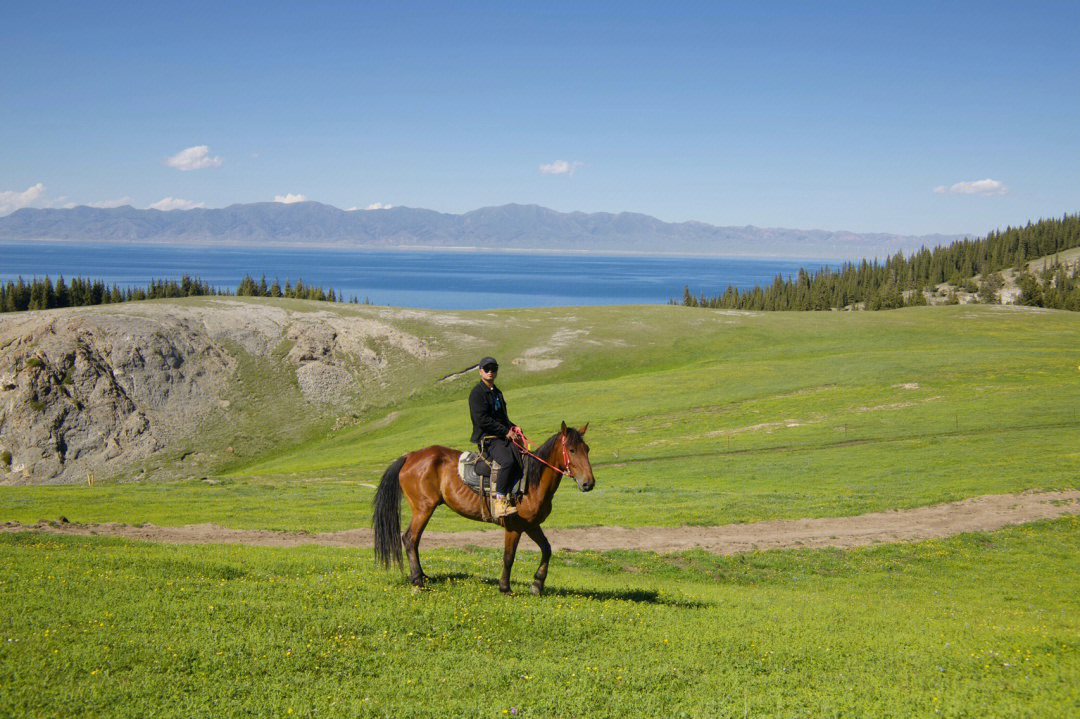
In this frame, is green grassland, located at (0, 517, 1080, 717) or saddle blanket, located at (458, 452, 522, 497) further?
saddle blanket, located at (458, 452, 522, 497)

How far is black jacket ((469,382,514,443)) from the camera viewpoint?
13359 mm

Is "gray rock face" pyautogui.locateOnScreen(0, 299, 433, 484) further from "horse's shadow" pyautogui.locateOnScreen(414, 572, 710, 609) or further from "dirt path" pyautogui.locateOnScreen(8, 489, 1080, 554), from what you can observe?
"horse's shadow" pyautogui.locateOnScreen(414, 572, 710, 609)

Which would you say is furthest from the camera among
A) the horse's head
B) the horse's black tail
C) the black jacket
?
the horse's black tail

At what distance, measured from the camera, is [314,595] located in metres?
12.4

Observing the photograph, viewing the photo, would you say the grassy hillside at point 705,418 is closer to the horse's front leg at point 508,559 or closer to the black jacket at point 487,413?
the horse's front leg at point 508,559

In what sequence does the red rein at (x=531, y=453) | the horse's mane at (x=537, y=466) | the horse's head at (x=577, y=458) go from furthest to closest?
1. the horse's mane at (x=537, y=466)
2. the red rein at (x=531, y=453)
3. the horse's head at (x=577, y=458)

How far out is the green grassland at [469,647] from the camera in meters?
8.70

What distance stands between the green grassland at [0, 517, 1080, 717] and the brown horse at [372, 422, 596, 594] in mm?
726

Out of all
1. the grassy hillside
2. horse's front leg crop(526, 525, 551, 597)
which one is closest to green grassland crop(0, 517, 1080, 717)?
horse's front leg crop(526, 525, 551, 597)

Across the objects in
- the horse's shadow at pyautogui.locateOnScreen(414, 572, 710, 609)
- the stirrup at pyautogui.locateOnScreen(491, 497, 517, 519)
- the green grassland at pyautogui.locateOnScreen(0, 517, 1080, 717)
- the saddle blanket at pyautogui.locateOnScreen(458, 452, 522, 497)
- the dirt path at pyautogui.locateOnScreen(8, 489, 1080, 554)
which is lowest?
the dirt path at pyautogui.locateOnScreen(8, 489, 1080, 554)

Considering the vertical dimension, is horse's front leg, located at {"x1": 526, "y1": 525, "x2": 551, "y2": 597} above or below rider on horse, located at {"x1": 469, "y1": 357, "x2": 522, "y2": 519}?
below

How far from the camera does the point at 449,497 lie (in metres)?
14.1

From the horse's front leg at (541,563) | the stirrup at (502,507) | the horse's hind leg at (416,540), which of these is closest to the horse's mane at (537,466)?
the stirrup at (502,507)

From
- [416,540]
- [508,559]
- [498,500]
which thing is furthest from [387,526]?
[508,559]
